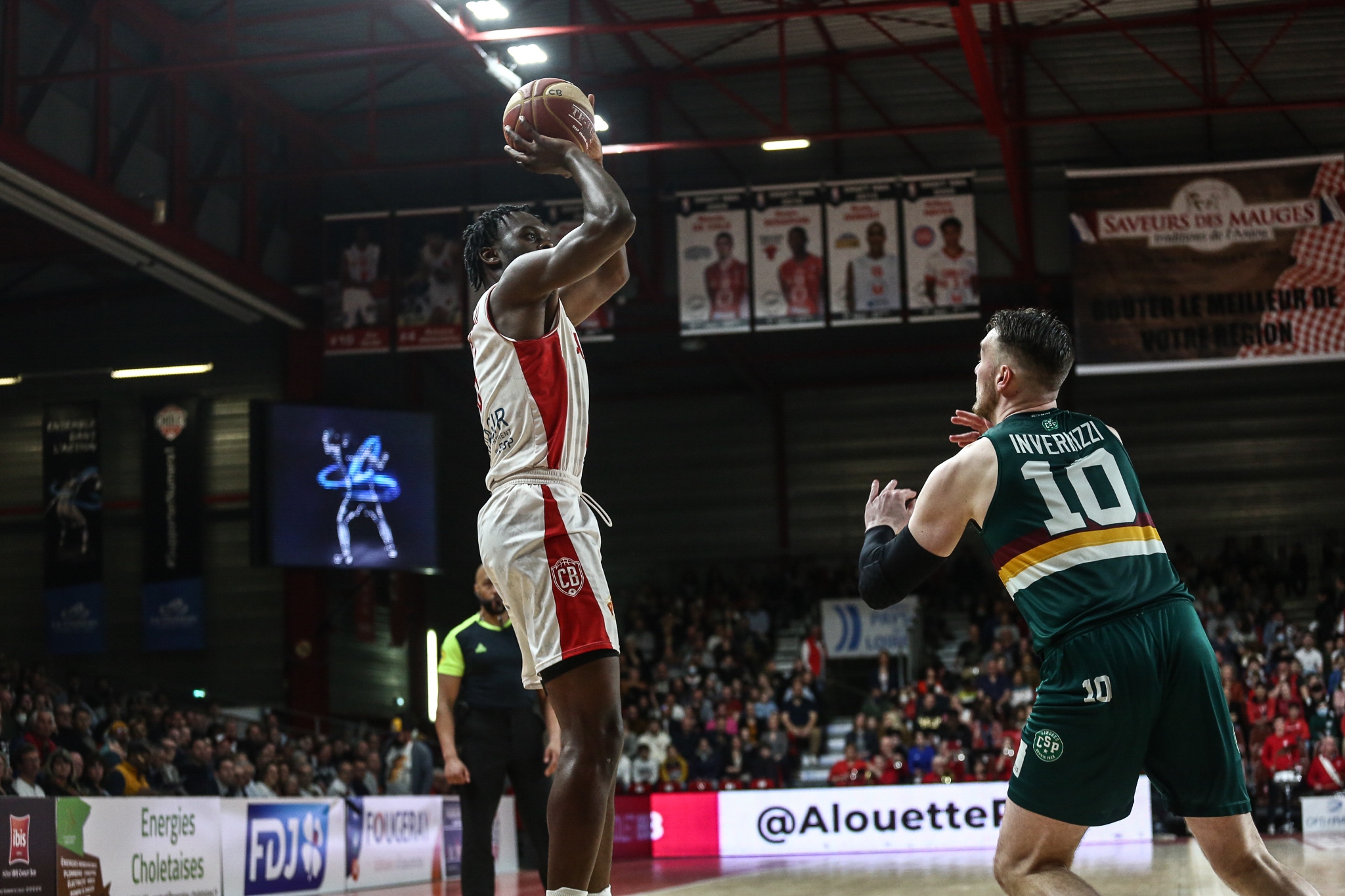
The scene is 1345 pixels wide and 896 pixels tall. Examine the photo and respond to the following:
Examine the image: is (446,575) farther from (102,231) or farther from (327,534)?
(102,231)

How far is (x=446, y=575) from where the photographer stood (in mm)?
28500

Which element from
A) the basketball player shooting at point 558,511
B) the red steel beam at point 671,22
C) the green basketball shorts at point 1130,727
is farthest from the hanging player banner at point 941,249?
the green basketball shorts at point 1130,727

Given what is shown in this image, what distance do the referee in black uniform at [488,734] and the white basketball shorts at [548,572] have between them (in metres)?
2.34

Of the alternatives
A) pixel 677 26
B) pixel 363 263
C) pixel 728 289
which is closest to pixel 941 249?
pixel 728 289

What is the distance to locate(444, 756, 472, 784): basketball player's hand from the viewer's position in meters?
6.55

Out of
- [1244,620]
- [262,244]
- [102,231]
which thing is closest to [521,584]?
[102,231]

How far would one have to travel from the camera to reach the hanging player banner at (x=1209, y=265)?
17359 millimetres

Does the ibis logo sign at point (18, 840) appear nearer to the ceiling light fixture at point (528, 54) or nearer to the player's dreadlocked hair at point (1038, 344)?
the player's dreadlocked hair at point (1038, 344)

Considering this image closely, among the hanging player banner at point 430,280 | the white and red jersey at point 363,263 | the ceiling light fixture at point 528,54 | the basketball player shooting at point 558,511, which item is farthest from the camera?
the white and red jersey at point 363,263

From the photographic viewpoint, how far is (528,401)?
13.8 ft

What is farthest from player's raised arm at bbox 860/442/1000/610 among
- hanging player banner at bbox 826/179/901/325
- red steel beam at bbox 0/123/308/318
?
hanging player banner at bbox 826/179/901/325

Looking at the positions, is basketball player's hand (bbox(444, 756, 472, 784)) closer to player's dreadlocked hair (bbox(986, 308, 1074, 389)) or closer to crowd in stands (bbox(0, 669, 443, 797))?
player's dreadlocked hair (bbox(986, 308, 1074, 389))

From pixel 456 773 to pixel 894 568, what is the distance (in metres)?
3.53

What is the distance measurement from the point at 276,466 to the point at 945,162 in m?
11.3
